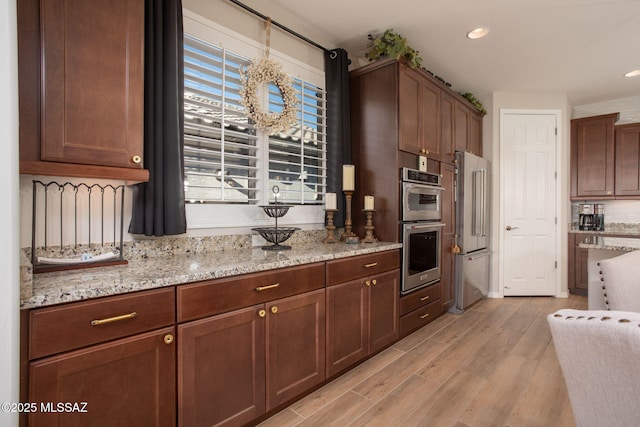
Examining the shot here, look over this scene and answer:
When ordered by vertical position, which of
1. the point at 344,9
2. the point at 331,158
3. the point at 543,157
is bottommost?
the point at 331,158

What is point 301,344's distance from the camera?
192 centimetres

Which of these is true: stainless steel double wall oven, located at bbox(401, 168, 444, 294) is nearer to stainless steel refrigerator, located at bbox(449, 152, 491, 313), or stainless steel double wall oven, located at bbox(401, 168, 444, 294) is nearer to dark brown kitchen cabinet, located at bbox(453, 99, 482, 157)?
stainless steel refrigerator, located at bbox(449, 152, 491, 313)

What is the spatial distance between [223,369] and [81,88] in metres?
1.36

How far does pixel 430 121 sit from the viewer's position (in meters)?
3.22

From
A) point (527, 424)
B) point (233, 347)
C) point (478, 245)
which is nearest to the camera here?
point (233, 347)

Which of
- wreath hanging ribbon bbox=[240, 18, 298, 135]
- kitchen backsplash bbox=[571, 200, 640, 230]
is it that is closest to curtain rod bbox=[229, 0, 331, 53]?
wreath hanging ribbon bbox=[240, 18, 298, 135]

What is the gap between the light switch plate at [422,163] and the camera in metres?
3.05

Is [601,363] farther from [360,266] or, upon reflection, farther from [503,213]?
[503,213]

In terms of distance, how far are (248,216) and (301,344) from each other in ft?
3.21

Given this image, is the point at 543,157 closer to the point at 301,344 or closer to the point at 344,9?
the point at 344,9

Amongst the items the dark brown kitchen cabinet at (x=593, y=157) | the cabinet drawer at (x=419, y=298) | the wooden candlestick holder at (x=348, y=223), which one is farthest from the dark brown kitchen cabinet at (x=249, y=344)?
the dark brown kitchen cabinet at (x=593, y=157)

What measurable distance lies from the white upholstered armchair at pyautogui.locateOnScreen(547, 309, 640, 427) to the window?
6.47 ft

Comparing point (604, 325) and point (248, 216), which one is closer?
point (604, 325)

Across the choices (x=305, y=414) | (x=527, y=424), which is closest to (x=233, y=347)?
(x=305, y=414)
